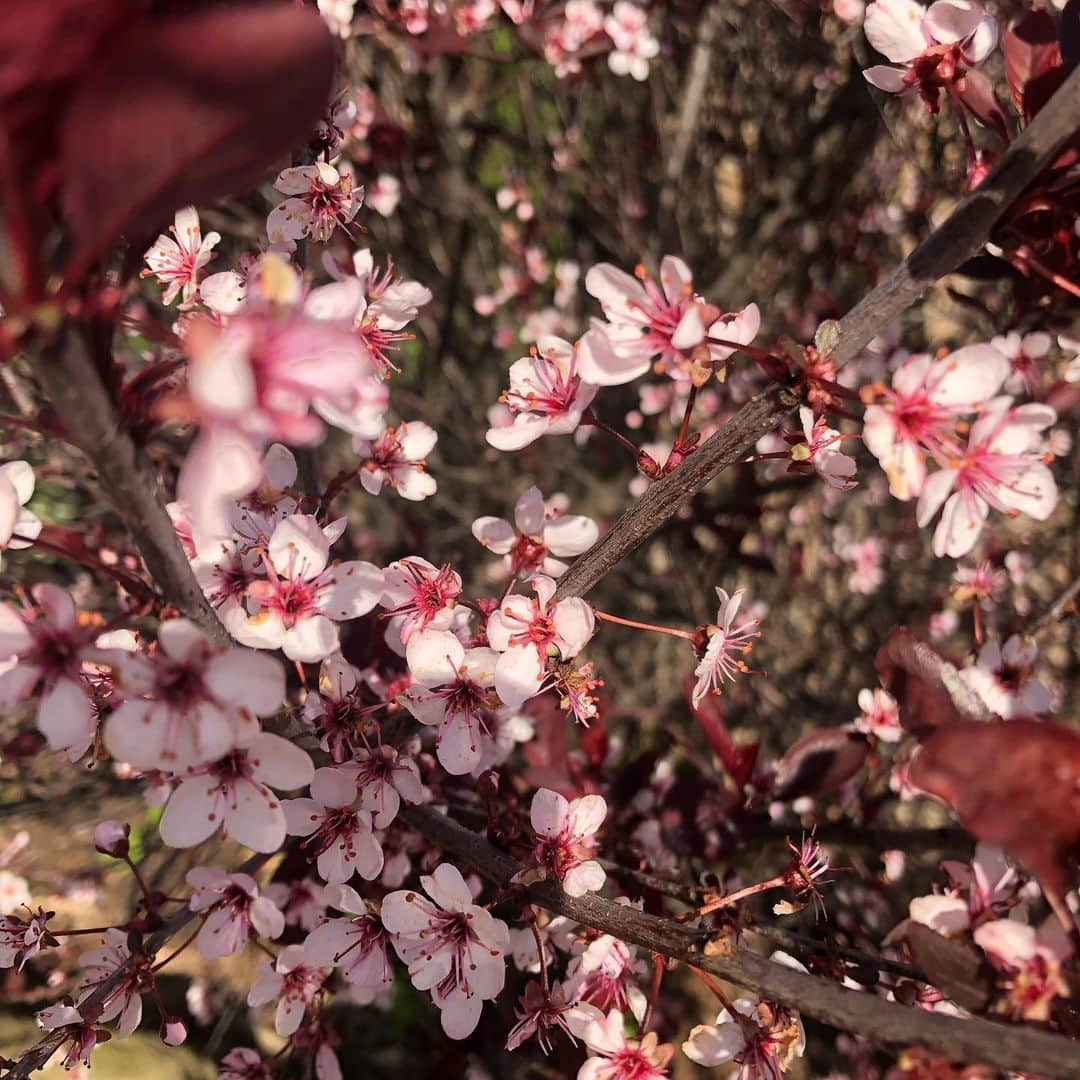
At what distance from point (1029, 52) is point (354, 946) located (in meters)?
1.55

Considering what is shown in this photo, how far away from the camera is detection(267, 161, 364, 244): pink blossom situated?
1048 millimetres

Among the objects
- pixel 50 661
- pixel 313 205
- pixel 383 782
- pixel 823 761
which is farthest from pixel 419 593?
pixel 823 761

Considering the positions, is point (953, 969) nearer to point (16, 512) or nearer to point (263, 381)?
point (263, 381)

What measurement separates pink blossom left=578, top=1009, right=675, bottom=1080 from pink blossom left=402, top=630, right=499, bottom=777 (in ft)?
1.37

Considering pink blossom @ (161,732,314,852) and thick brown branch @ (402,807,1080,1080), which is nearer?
thick brown branch @ (402,807,1080,1080)

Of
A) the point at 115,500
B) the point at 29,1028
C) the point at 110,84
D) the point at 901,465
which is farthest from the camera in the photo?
the point at 29,1028

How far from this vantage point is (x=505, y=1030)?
1841 mm

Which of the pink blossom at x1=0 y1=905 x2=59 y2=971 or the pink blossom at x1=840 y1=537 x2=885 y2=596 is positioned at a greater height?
the pink blossom at x1=0 y1=905 x2=59 y2=971

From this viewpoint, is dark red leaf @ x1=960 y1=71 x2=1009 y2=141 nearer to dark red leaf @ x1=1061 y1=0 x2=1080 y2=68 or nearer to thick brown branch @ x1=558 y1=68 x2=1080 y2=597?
dark red leaf @ x1=1061 y1=0 x2=1080 y2=68

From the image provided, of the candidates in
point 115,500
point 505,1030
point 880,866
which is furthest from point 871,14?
point 505,1030

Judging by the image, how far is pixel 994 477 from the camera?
885 mm

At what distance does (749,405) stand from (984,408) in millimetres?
263

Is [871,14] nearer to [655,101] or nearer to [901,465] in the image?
[901,465]

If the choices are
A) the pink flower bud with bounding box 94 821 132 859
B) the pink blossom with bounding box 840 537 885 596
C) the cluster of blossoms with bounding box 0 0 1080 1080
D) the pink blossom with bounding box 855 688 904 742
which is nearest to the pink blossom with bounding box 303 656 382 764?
the cluster of blossoms with bounding box 0 0 1080 1080
